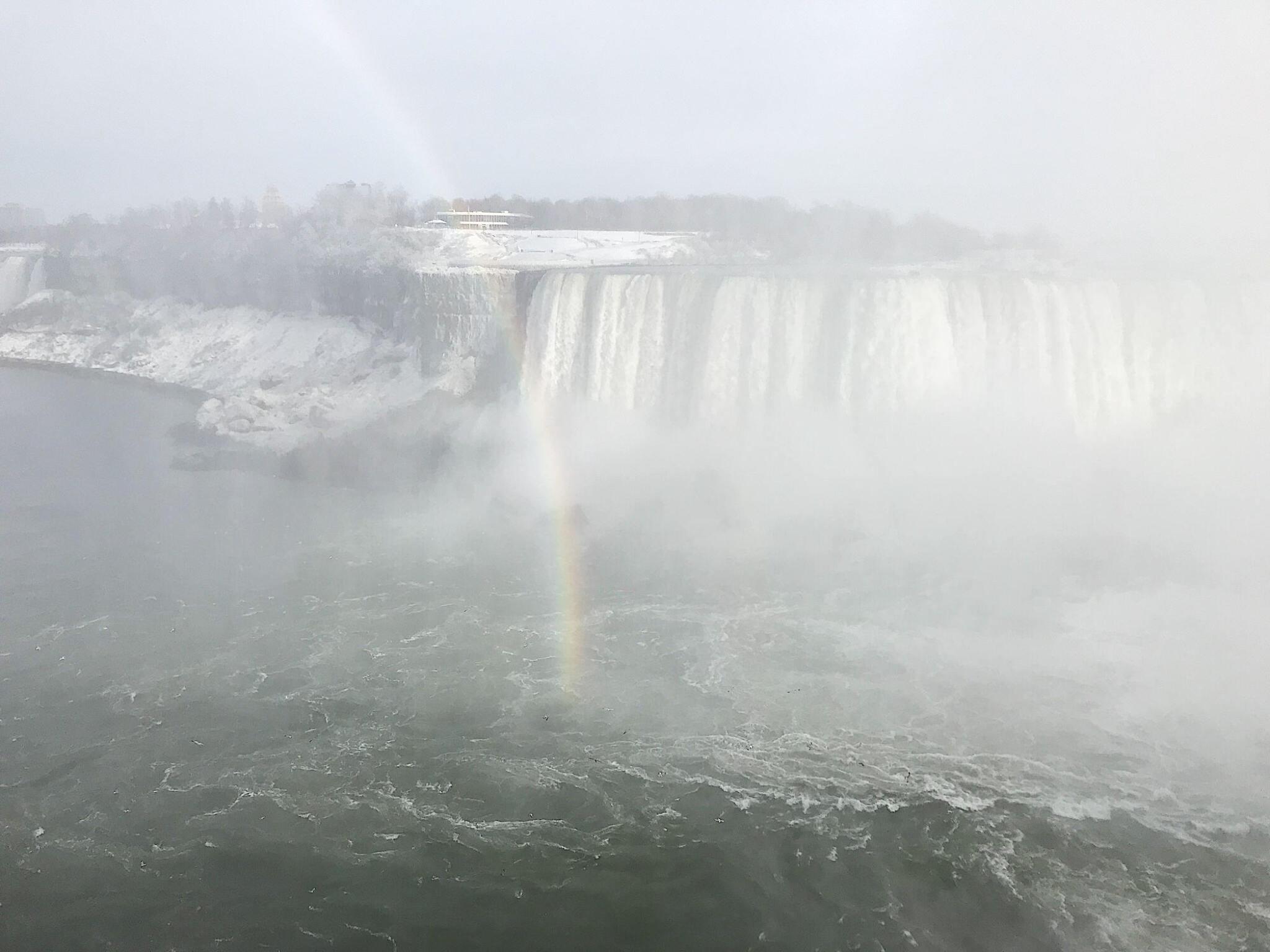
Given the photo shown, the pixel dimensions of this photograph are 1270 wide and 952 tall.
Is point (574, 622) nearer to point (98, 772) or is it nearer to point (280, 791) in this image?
point (280, 791)

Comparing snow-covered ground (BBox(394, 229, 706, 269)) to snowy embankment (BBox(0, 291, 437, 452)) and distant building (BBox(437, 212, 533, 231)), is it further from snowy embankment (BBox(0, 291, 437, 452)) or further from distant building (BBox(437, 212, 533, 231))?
snowy embankment (BBox(0, 291, 437, 452))

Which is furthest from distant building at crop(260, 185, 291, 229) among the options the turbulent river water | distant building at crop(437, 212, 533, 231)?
the turbulent river water

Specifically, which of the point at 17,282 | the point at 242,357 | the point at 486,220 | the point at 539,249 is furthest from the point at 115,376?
the point at 486,220

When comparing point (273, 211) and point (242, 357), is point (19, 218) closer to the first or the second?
point (273, 211)

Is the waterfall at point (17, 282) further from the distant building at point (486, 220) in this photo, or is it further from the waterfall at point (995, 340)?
the waterfall at point (995, 340)

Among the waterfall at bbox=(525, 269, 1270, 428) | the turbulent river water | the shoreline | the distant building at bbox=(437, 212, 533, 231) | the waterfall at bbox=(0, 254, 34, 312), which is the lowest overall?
the shoreline

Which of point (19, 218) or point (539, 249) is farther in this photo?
point (19, 218)
